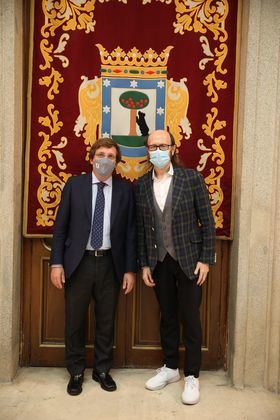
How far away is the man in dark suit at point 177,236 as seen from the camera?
9.04 feet

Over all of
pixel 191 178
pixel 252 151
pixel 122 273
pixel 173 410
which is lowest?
pixel 173 410

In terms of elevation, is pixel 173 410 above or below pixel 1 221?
below

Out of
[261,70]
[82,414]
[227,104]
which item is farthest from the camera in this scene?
[227,104]

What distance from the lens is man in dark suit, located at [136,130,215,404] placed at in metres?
2.76

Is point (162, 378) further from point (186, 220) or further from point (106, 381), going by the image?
point (186, 220)

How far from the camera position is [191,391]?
2832 millimetres

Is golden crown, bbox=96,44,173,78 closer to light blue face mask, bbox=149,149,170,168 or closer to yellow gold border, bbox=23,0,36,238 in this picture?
yellow gold border, bbox=23,0,36,238

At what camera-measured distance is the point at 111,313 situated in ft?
9.74

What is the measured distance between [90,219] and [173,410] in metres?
1.28

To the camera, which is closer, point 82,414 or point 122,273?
point 82,414

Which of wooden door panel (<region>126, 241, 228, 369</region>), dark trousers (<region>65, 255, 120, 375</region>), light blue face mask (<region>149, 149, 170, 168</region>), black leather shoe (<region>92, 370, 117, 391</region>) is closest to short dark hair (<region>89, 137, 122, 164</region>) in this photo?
light blue face mask (<region>149, 149, 170, 168</region>)

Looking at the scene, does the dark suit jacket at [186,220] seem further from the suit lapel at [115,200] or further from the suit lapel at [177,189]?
the suit lapel at [115,200]

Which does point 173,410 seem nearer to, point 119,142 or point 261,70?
point 119,142

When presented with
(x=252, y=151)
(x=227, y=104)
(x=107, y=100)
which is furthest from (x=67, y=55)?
(x=252, y=151)
